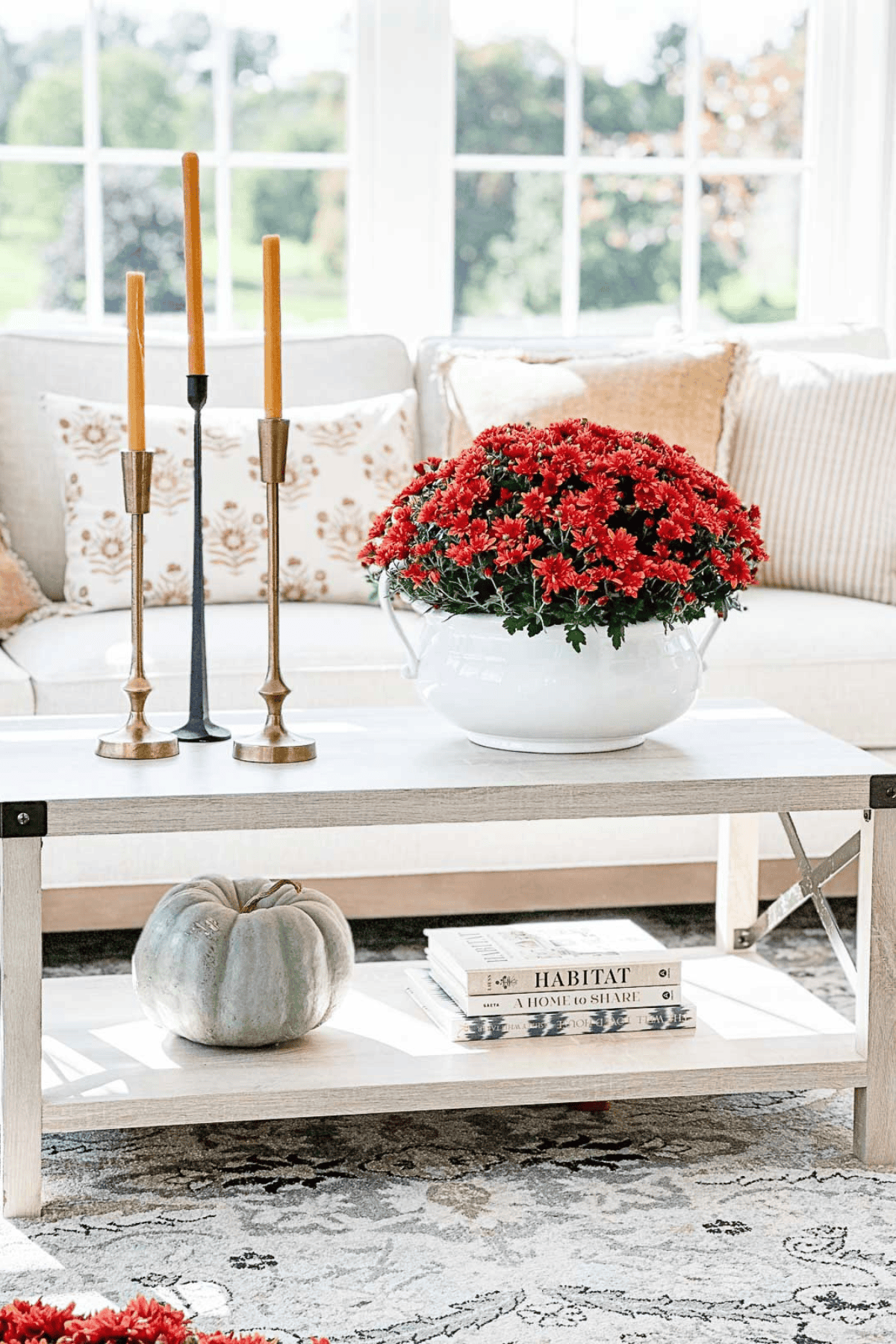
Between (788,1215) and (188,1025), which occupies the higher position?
(188,1025)

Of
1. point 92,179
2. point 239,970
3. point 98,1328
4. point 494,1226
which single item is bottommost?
point 494,1226

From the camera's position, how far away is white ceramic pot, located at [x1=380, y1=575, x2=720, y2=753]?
180 cm

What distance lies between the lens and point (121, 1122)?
5.47ft

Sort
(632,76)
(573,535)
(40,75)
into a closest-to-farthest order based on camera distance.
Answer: (573,535) → (40,75) → (632,76)

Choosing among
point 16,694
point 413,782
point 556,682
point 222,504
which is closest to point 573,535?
point 556,682

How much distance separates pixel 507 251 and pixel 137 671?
2206 mm

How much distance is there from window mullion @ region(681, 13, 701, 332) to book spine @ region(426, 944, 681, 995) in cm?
222

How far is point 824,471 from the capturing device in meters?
3.03

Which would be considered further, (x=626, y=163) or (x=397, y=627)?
(x=626, y=163)

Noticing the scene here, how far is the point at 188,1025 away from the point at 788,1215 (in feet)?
2.13

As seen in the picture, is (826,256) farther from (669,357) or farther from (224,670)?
(224,670)

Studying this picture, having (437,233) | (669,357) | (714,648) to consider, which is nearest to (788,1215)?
(714,648)

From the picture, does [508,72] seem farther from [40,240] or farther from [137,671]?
[137,671]

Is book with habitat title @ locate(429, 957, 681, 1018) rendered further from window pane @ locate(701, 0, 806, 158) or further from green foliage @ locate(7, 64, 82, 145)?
window pane @ locate(701, 0, 806, 158)
